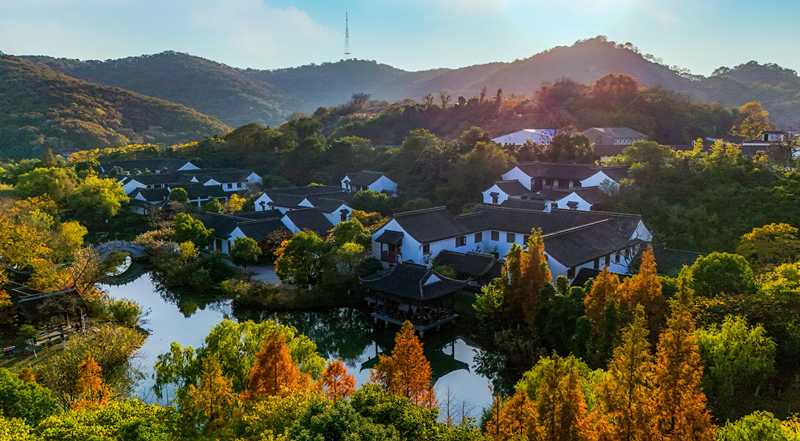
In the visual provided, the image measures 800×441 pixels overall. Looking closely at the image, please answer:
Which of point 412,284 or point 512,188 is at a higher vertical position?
point 512,188

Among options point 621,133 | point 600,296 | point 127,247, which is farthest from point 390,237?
point 621,133

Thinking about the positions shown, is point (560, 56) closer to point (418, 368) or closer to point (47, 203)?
point (47, 203)

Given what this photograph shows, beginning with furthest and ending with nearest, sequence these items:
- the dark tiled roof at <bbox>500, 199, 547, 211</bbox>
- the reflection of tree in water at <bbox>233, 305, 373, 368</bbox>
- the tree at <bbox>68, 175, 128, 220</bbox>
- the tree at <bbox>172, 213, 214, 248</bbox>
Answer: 1. the tree at <bbox>68, 175, 128, 220</bbox>
2. the dark tiled roof at <bbox>500, 199, 547, 211</bbox>
3. the tree at <bbox>172, 213, 214, 248</bbox>
4. the reflection of tree in water at <bbox>233, 305, 373, 368</bbox>

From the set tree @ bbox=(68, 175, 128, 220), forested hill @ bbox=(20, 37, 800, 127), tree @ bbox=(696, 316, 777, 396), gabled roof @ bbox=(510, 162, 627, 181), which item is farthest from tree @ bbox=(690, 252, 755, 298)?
forested hill @ bbox=(20, 37, 800, 127)

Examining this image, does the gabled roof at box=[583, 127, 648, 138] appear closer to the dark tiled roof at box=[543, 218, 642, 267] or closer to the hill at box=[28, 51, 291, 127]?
the dark tiled roof at box=[543, 218, 642, 267]

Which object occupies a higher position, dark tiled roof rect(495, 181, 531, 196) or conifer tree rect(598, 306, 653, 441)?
dark tiled roof rect(495, 181, 531, 196)

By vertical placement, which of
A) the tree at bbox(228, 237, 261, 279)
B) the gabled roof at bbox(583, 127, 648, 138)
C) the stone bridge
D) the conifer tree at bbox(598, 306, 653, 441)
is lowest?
the stone bridge

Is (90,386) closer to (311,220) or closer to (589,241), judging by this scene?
(589,241)
